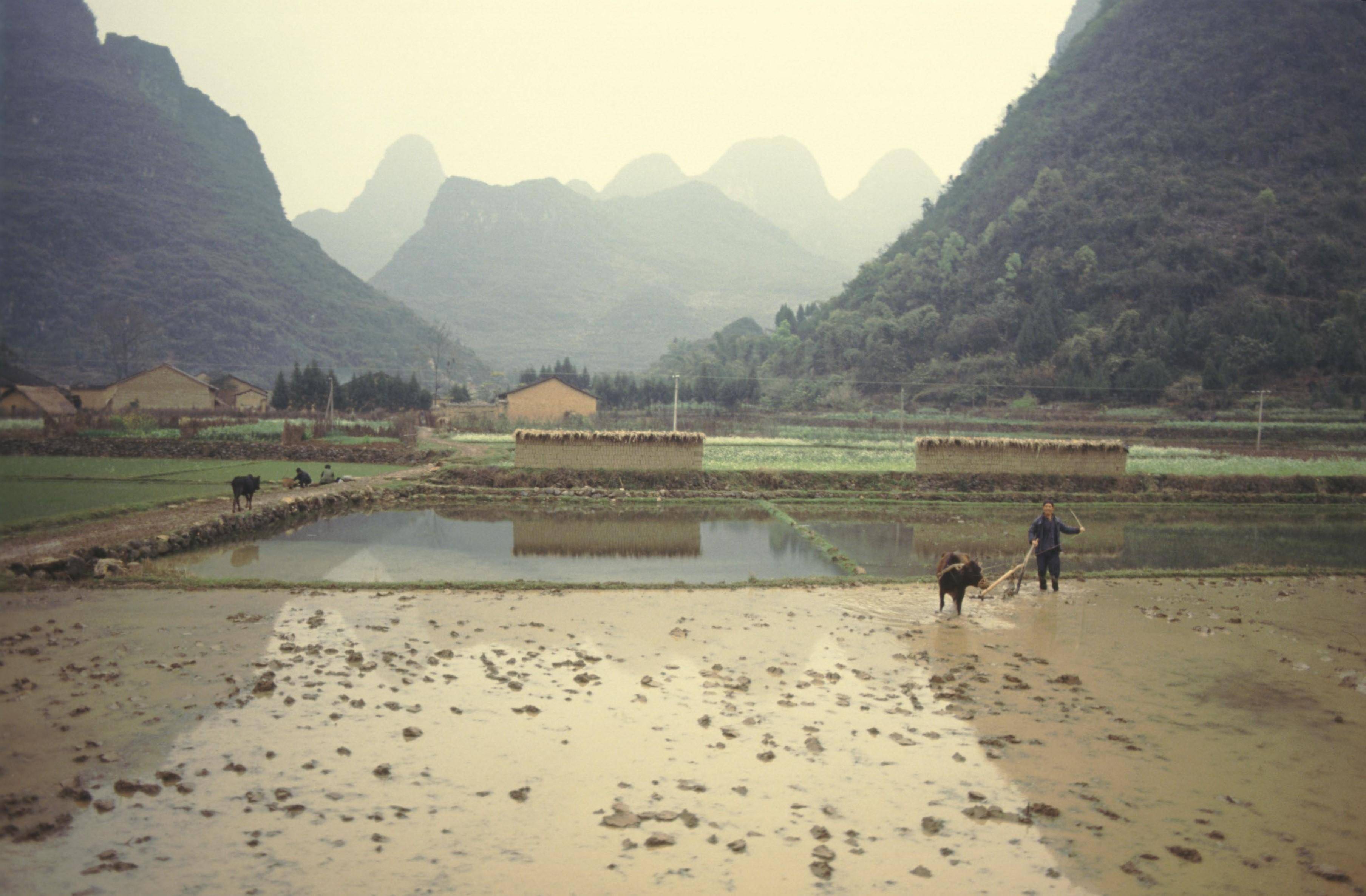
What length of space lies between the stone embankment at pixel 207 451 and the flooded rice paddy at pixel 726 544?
11.2 metres

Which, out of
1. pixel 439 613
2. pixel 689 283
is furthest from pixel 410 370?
pixel 439 613

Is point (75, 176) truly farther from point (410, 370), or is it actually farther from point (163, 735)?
point (163, 735)

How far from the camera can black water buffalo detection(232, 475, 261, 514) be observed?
60.0 ft

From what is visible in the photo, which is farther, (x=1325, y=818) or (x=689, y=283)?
(x=689, y=283)

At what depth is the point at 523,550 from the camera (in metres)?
16.5

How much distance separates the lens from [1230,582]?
14.5 meters

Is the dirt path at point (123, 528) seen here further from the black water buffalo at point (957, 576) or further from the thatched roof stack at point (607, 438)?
the black water buffalo at point (957, 576)

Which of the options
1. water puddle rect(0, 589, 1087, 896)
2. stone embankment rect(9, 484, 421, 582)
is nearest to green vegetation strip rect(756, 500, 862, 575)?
water puddle rect(0, 589, 1087, 896)

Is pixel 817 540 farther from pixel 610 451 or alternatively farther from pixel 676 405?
pixel 676 405

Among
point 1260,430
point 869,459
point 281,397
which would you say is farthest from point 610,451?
point 281,397

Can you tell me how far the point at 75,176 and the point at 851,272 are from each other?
144350mm

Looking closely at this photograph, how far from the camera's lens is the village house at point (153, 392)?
48.2 metres

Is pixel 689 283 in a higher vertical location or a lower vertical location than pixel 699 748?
higher

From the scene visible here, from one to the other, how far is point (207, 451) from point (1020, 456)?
99.2 feet
